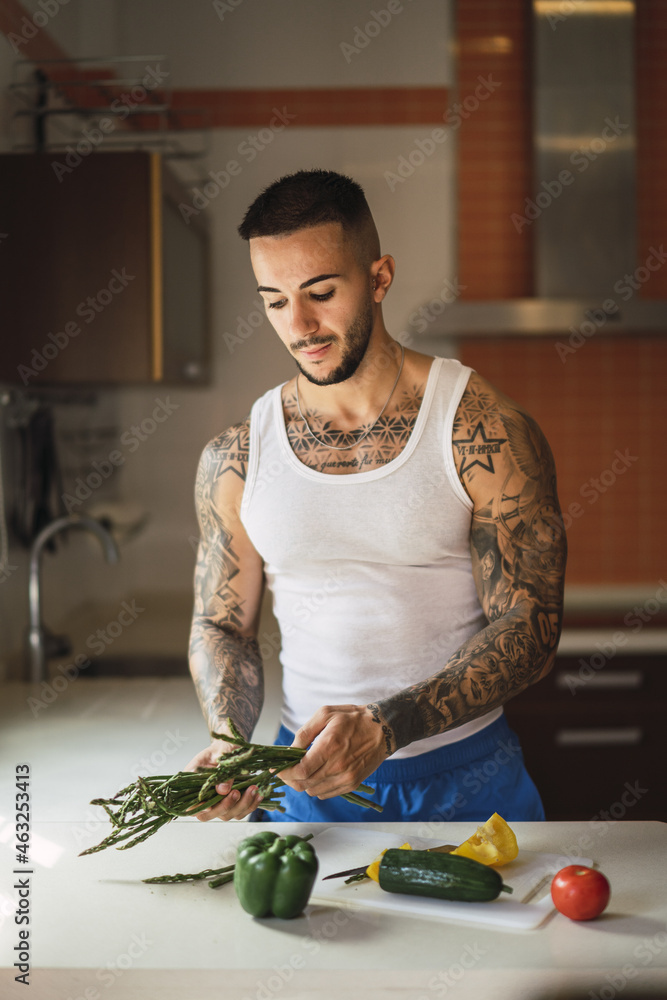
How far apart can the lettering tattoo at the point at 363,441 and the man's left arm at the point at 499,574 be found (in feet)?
0.27

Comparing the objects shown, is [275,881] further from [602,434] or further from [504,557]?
[602,434]

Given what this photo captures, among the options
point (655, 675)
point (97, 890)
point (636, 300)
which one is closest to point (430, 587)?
point (97, 890)

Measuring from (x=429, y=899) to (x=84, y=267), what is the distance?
1901 mm

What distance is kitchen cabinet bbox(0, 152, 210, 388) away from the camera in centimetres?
239

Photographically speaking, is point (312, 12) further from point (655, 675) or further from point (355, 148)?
point (655, 675)

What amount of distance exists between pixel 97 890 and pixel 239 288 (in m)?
2.28

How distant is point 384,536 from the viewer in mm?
1355

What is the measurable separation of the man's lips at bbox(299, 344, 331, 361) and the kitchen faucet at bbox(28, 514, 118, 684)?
1065mm
